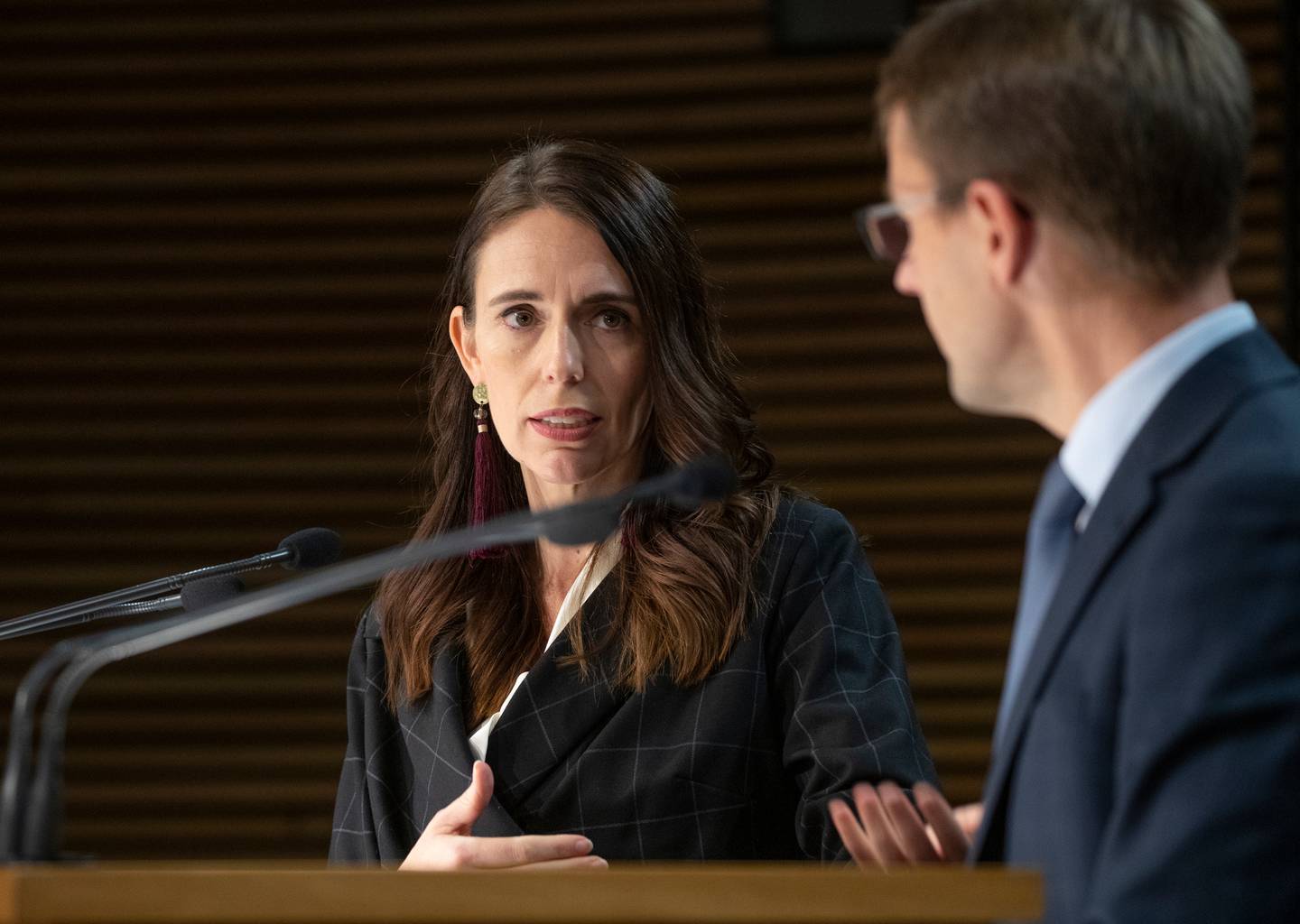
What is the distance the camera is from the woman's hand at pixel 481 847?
2.05 m

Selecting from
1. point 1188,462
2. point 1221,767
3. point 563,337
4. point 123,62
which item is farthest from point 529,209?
point 123,62

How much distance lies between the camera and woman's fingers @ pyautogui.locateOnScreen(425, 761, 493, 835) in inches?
83.7

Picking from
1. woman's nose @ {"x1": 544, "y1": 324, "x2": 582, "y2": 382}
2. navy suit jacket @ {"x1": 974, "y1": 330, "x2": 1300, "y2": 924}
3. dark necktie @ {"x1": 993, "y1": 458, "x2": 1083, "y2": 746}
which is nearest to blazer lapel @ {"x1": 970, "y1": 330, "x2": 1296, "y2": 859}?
navy suit jacket @ {"x1": 974, "y1": 330, "x2": 1300, "y2": 924}

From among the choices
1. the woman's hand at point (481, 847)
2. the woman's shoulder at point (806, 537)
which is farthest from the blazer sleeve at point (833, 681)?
the woman's hand at point (481, 847)

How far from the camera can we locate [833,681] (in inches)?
93.7

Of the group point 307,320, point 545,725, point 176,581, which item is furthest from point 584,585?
point 307,320

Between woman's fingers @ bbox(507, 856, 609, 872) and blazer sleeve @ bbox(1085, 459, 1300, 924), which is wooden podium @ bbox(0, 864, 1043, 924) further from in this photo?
woman's fingers @ bbox(507, 856, 609, 872)

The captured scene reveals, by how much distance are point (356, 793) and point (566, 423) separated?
722 millimetres

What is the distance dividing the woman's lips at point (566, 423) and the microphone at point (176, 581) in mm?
559

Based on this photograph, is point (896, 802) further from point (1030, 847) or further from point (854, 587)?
point (854, 587)

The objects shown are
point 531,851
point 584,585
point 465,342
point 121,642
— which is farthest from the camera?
point 465,342

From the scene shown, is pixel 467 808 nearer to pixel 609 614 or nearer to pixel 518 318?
pixel 609 614

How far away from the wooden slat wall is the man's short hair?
4212 mm

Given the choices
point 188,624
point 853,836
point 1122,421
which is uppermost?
point 1122,421
